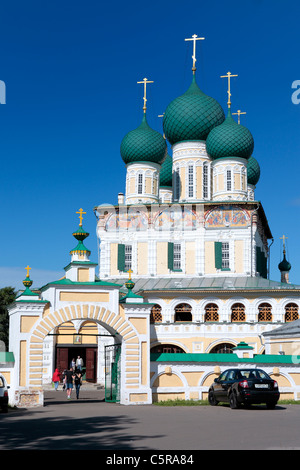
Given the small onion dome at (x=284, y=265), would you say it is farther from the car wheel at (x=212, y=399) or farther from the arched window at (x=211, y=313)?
the car wheel at (x=212, y=399)

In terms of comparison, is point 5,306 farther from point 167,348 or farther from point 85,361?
point 167,348

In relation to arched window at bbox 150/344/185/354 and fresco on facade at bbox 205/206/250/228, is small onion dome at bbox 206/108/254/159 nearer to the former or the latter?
fresco on facade at bbox 205/206/250/228

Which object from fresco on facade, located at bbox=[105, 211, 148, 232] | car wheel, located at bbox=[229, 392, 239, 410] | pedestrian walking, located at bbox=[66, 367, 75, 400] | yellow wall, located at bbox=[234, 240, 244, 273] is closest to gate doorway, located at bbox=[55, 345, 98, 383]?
fresco on facade, located at bbox=[105, 211, 148, 232]

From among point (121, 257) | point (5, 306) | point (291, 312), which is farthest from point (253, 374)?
point (5, 306)

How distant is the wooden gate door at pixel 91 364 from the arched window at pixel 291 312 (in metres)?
10.9

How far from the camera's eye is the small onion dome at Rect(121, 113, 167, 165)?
40.3 m

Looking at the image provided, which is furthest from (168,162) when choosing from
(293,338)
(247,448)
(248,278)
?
(247,448)

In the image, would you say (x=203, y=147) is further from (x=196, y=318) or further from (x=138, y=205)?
(x=196, y=318)

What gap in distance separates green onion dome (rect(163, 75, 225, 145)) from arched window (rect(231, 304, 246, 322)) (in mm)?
10957

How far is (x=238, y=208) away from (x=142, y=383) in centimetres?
1862

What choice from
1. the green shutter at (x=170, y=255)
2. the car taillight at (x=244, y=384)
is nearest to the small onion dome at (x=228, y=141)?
the green shutter at (x=170, y=255)

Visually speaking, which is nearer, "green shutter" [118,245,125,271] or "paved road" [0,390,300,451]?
"paved road" [0,390,300,451]

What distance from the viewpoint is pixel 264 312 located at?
114 ft

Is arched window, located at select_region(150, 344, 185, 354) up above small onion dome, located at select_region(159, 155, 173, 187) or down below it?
below
